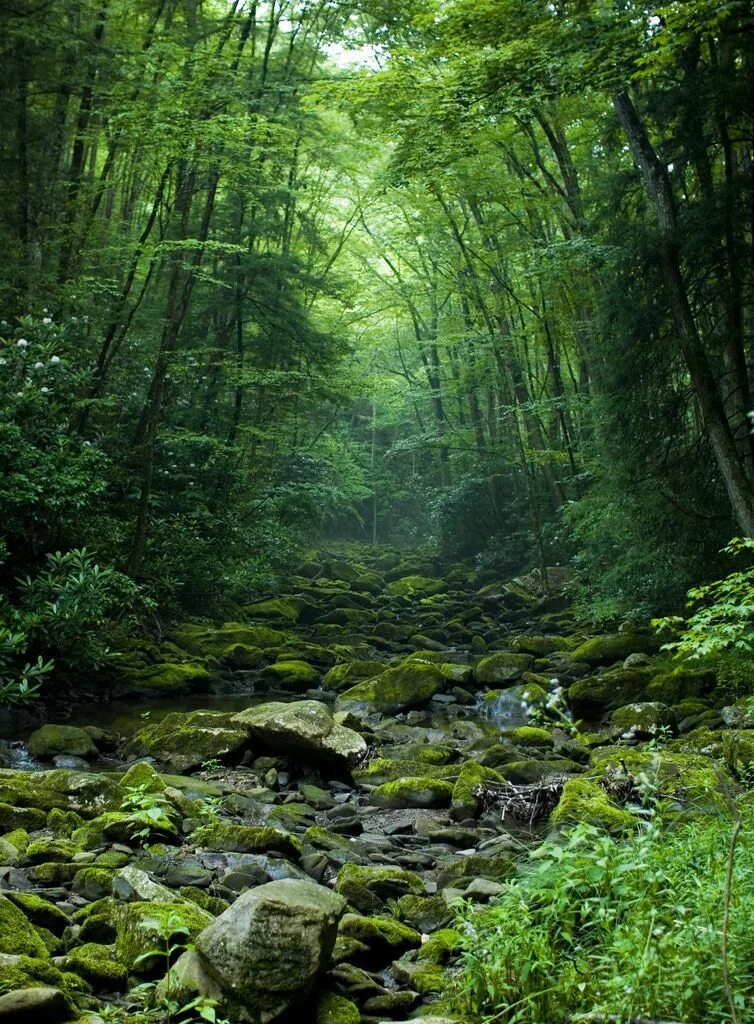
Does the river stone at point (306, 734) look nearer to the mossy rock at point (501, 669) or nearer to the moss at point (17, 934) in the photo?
the moss at point (17, 934)

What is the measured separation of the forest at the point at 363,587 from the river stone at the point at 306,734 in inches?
2.0

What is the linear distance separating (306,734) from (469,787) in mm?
1675

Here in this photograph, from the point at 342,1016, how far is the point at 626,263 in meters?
8.89

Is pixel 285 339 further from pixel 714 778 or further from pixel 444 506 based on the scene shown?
pixel 714 778

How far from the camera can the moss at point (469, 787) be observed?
22.6ft

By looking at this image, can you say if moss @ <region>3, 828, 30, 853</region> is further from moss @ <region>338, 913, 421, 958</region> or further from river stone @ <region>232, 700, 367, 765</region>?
river stone @ <region>232, 700, 367, 765</region>

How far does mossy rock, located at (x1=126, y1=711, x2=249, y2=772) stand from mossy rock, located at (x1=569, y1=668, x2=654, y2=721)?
14.2ft

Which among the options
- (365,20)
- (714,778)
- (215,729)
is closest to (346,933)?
(714,778)

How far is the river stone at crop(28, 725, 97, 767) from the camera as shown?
26.2 feet

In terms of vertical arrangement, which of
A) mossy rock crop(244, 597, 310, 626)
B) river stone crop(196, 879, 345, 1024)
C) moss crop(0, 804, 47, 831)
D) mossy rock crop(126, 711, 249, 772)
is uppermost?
river stone crop(196, 879, 345, 1024)

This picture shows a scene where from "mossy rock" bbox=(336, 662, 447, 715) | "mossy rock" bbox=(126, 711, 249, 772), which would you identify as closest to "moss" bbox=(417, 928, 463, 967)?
"mossy rock" bbox=(126, 711, 249, 772)

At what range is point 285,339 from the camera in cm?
1836

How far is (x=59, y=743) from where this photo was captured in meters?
8.11

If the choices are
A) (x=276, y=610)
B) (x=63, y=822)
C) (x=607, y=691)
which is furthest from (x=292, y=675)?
(x=63, y=822)
